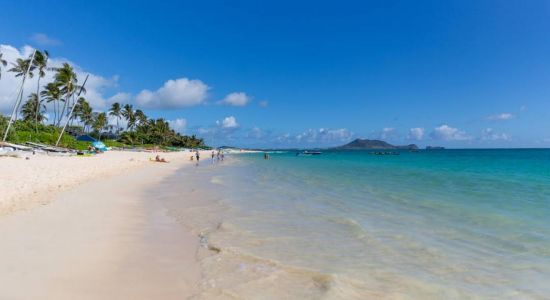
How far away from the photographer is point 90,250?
620 cm

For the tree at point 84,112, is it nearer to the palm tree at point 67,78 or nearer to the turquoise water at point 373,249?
the palm tree at point 67,78

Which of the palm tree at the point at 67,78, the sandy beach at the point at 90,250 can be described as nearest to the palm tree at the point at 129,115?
the palm tree at the point at 67,78

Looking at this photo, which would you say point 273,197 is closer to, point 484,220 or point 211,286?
point 484,220

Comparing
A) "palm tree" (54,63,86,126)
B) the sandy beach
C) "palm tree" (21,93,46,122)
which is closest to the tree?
"palm tree" (21,93,46,122)

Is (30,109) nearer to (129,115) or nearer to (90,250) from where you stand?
(129,115)

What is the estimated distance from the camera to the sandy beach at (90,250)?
4.53 metres

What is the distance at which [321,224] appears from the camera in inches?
360

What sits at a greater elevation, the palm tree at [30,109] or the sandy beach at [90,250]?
the palm tree at [30,109]

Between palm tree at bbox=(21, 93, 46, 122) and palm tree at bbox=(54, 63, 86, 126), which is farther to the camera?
palm tree at bbox=(21, 93, 46, 122)

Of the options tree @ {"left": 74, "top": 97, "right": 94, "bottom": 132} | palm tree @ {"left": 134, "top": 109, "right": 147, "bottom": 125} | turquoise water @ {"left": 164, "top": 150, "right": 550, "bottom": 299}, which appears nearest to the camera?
turquoise water @ {"left": 164, "top": 150, "right": 550, "bottom": 299}

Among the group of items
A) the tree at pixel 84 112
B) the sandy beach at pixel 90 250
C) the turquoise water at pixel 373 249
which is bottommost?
the turquoise water at pixel 373 249

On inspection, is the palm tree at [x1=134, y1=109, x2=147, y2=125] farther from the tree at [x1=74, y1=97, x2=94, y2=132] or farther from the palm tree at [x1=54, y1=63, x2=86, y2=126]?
the palm tree at [x1=54, y1=63, x2=86, y2=126]

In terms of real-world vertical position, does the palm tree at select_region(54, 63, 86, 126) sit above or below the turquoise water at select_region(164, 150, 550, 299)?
above

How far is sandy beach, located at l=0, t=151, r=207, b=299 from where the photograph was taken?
14.9 ft
